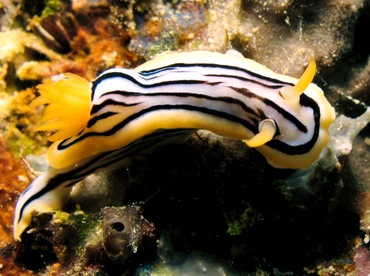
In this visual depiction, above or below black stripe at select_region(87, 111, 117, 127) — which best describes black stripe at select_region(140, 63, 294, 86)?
above

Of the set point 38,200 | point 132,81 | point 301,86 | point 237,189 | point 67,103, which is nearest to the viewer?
Result: point 301,86

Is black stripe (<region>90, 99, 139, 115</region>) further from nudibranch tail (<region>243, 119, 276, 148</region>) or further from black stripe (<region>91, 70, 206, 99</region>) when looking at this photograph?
nudibranch tail (<region>243, 119, 276, 148</region>)

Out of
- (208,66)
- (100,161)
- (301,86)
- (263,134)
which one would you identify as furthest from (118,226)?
(301,86)

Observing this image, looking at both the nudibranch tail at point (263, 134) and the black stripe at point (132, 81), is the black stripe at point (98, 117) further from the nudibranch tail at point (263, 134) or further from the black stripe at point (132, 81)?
the nudibranch tail at point (263, 134)

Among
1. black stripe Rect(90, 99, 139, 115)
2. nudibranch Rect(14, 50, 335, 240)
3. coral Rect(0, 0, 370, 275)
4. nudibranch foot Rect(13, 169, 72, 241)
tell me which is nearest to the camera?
nudibranch Rect(14, 50, 335, 240)

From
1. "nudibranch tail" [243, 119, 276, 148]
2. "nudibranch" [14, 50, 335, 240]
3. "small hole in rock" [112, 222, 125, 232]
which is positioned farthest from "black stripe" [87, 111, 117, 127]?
"nudibranch tail" [243, 119, 276, 148]

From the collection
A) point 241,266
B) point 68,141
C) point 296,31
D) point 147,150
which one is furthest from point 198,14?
point 241,266

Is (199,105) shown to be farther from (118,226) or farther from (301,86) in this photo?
(118,226)
